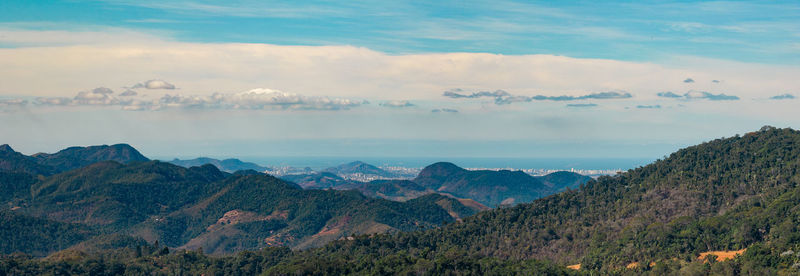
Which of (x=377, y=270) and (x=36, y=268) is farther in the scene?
(x=36, y=268)

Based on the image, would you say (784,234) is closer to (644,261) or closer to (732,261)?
(732,261)

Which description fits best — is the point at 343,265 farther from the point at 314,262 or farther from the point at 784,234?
the point at 784,234

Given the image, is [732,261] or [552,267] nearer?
[732,261]

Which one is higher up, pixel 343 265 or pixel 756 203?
pixel 756 203

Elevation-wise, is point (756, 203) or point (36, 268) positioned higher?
point (756, 203)

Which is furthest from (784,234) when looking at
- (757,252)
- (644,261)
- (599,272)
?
(599,272)

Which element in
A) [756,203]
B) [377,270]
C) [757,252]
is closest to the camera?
[757,252]

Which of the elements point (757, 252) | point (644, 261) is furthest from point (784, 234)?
point (644, 261)

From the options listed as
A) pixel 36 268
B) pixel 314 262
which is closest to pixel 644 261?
pixel 314 262

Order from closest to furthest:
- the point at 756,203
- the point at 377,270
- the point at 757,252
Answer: the point at 757,252 → the point at 377,270 → the point at 756,203
